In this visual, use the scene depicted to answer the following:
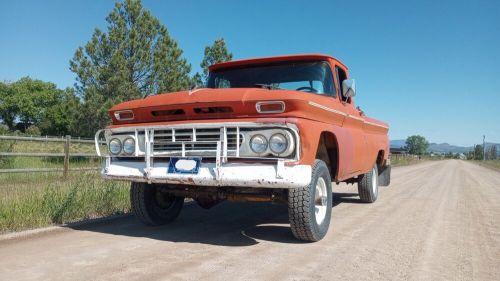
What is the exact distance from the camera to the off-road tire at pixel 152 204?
5.02 metres

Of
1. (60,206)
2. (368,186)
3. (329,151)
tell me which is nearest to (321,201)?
(329,151)

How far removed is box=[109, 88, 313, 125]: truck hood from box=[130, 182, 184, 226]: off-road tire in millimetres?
940

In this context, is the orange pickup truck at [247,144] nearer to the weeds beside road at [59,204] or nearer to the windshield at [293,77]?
the windshield at [293,77]

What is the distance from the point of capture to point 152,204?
5.18m

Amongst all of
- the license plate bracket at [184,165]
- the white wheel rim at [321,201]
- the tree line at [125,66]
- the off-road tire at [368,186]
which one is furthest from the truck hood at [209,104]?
the tree line at [125,66]

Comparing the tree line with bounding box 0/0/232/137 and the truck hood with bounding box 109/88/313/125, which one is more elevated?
the tree line with bounding box 0/0/232/137

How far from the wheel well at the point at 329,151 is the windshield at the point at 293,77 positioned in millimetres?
707

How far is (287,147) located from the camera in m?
3.71

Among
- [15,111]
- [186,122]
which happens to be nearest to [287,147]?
[186,122]

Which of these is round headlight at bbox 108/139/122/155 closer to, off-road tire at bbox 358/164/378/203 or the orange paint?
the orange paint

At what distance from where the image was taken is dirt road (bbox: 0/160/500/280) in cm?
333

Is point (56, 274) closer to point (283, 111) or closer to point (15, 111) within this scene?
point (283, 111)

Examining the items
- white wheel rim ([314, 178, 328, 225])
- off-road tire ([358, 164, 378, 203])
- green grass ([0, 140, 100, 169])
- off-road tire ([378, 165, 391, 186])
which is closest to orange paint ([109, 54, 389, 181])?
white wheel rim ([314, 178, 328, 225])

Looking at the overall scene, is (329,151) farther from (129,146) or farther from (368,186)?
(368,186)
